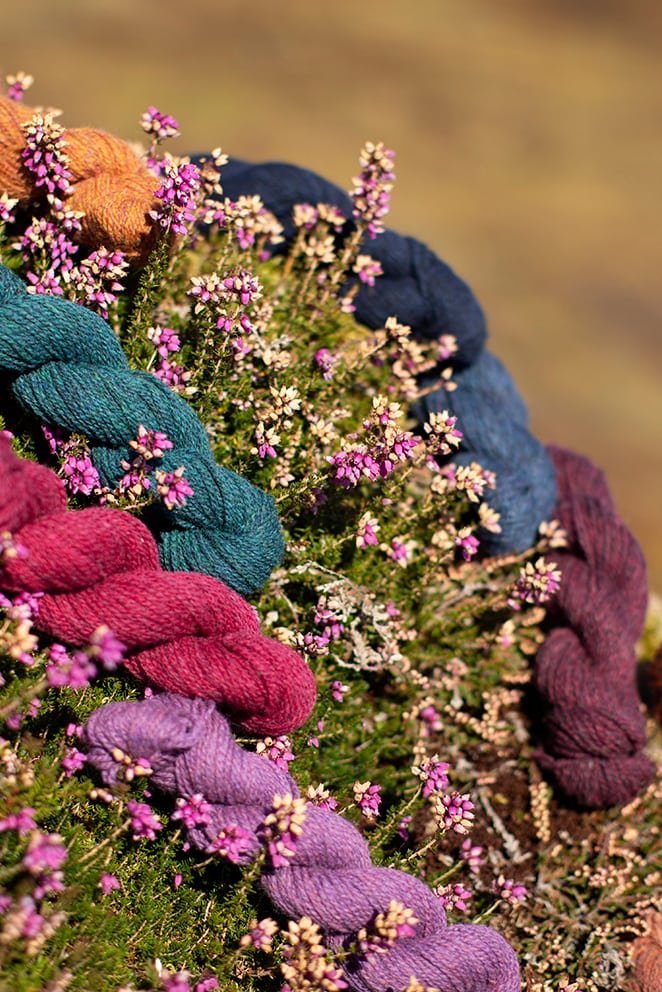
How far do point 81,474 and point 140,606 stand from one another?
547 millimetres

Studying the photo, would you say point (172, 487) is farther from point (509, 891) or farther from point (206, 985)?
point (509, 891)

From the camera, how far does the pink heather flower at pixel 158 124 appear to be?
3.53m

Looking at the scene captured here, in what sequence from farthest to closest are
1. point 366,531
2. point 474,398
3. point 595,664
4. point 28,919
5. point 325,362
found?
point 474,398 < point 595,664 < point 325,362 < point 366,531 < point 28,919

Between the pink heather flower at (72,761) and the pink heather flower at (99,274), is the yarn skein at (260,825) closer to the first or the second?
the pink heather flower at (72,761)

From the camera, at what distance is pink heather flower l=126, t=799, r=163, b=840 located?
2482 millimetres

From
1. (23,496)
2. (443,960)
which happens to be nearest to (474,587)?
(443,960)

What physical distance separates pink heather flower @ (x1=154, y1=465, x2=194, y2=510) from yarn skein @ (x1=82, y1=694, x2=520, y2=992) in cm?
56

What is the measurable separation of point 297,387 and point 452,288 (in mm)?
1017

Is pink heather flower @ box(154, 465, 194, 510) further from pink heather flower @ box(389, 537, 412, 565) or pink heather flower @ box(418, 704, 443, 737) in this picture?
pink heather flower @ box(418, 704, 443, 737)

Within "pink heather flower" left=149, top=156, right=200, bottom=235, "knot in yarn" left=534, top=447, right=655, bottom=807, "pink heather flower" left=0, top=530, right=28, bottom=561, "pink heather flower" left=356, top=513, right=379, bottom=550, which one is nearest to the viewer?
"pink heather flower" left=0, top=530, right=28, bottom=561

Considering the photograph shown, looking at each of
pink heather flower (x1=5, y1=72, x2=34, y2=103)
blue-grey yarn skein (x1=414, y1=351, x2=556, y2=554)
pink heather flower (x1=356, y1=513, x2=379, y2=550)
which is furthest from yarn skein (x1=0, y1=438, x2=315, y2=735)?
pink heather flower (x1=5, y1=72, x2=34, y2=103)

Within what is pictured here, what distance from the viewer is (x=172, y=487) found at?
271cm

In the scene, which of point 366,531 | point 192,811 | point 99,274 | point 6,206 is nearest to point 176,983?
point 192,811

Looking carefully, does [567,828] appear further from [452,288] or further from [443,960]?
[452,288]
